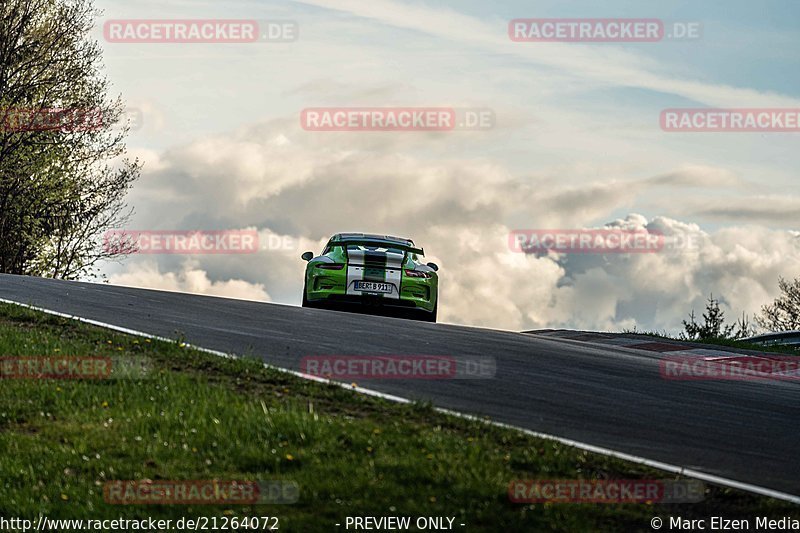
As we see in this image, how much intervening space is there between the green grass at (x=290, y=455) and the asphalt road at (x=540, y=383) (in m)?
0.77

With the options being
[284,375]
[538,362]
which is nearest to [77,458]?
[284,375]

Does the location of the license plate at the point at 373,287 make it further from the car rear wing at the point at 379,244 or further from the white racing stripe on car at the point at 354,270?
the car rear wing at the point at 379,244

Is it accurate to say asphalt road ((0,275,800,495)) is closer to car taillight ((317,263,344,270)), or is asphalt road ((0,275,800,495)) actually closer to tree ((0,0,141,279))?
car taillight ((317,263,344,270))

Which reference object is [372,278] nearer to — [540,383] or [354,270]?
[354,270]

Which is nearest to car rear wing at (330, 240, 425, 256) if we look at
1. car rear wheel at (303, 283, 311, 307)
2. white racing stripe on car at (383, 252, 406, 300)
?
white racing stripe on car at (383, 252, 406, 300)

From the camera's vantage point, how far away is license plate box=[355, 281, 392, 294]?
18.1m

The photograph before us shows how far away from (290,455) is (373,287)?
10634 millimetres

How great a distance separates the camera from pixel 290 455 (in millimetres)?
7559

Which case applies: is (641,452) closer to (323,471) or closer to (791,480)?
(791,480)

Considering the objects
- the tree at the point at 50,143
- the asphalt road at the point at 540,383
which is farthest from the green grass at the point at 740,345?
the tree at the point at 50,143

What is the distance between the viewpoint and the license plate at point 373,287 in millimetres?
18125

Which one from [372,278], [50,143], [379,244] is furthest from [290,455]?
[50,143]

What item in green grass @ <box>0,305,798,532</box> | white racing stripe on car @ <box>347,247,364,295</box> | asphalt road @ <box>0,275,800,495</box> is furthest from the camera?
white racing stripe on car @ <box>347,247,364,295</box>

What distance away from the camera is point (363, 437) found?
7840mm
